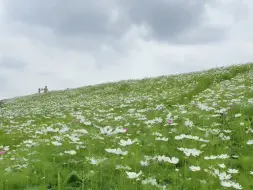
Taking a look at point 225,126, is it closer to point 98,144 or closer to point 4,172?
point 98,144

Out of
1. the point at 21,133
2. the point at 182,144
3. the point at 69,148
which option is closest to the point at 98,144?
the point at 69,148

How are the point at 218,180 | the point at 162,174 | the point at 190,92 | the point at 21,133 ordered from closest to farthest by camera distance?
the point at 218,180 < the point at 162,174 < the point at 21,133 < the point at 190,92

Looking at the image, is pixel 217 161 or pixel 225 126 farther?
pixel 225 126

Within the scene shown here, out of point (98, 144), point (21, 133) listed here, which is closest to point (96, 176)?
point (98, 144)

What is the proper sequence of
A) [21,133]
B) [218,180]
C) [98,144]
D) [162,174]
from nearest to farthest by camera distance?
[218,180] → [162,174] → [98,144] → [21,133]

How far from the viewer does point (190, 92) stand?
23.6 metres

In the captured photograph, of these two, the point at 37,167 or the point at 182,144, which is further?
the point at 182,144

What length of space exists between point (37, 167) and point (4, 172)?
1.94ft

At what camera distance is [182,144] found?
27.3 feet

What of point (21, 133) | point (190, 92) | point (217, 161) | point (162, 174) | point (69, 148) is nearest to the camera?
point (162, 174)

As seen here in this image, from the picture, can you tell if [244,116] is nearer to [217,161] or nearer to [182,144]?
[182,144]

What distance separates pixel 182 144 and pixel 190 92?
15619 mm

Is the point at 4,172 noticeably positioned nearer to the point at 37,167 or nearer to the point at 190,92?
the point at 37,167

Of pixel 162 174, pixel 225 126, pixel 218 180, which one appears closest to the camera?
pixel 218 180
